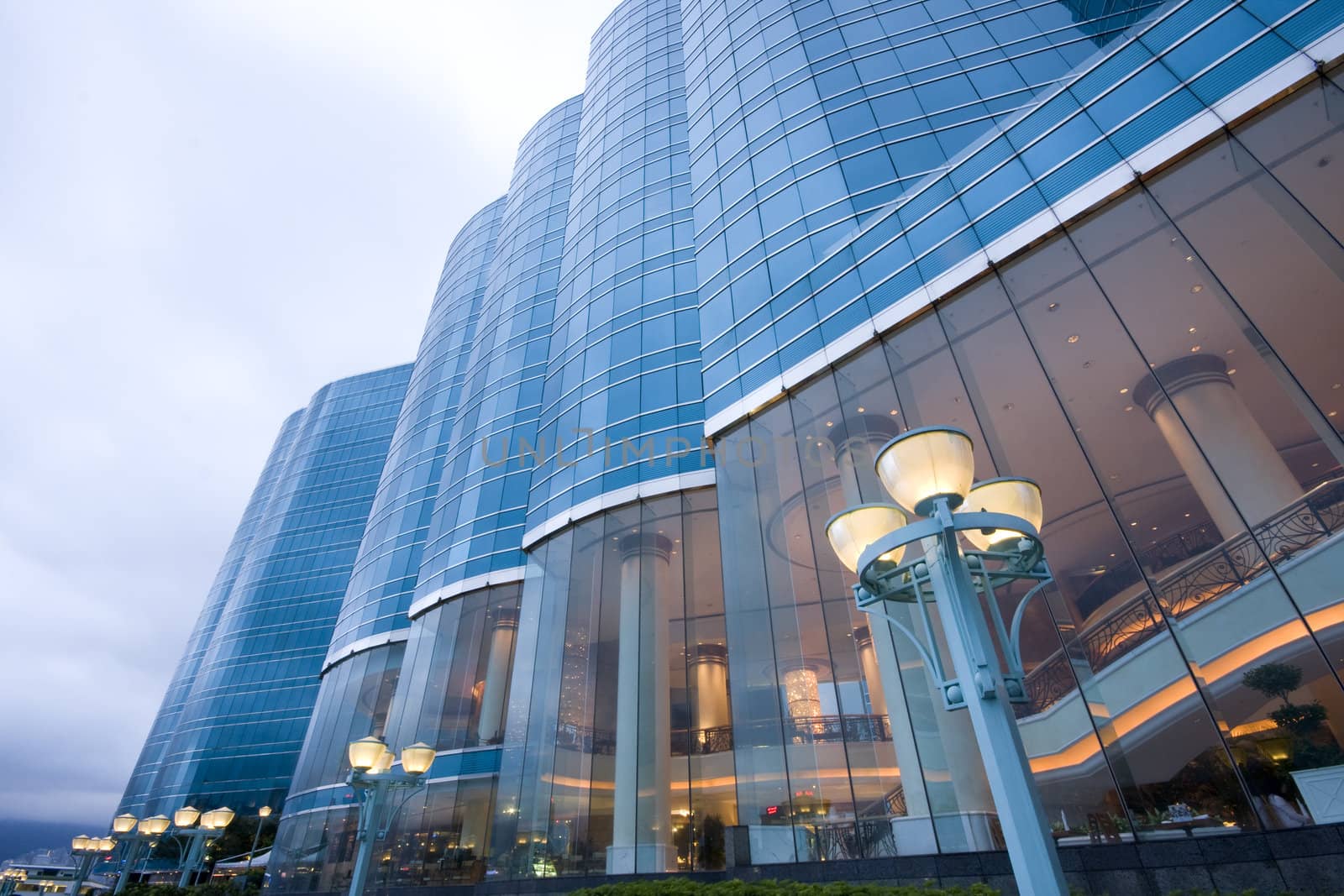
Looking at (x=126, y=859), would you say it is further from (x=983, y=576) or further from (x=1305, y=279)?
(x=1305, y=279)

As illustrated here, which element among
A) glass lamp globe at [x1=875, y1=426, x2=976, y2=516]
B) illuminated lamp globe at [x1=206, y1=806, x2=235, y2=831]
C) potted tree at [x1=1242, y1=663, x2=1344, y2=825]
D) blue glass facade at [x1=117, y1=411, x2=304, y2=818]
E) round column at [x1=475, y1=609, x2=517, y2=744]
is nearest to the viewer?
glass lamp globe at [x1=875, y1=426, x2=976, y2=516]

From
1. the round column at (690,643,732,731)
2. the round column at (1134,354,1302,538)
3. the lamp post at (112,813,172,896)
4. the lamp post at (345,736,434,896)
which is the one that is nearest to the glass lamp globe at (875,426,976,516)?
the round column at (1134,354,1302,538)

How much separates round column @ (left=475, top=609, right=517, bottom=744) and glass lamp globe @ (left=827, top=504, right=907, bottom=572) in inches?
839

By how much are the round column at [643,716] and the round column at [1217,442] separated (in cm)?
1311

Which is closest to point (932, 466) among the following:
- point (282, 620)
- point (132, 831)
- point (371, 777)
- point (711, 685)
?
point (371, 777)

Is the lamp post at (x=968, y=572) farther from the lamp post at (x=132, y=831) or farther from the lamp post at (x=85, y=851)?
the lamp post at (x=85, y=851)

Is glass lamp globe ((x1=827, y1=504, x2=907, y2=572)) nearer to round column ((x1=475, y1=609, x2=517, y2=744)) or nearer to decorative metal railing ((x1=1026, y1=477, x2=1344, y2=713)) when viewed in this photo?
decorative metal railing ((x1=1026, y1=477, x2=1344, y2=713))

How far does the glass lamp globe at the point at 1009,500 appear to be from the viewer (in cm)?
593

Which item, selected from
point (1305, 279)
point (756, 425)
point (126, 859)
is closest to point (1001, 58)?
point (1305, 279)

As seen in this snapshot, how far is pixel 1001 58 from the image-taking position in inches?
968

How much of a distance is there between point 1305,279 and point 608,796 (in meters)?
19.9

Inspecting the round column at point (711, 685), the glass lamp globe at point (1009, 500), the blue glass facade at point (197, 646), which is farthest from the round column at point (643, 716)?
the blue glass facade at point (197, 646)

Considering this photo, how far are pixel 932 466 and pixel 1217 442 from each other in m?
12.3

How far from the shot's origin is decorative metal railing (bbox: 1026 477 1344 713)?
10.6 meters
